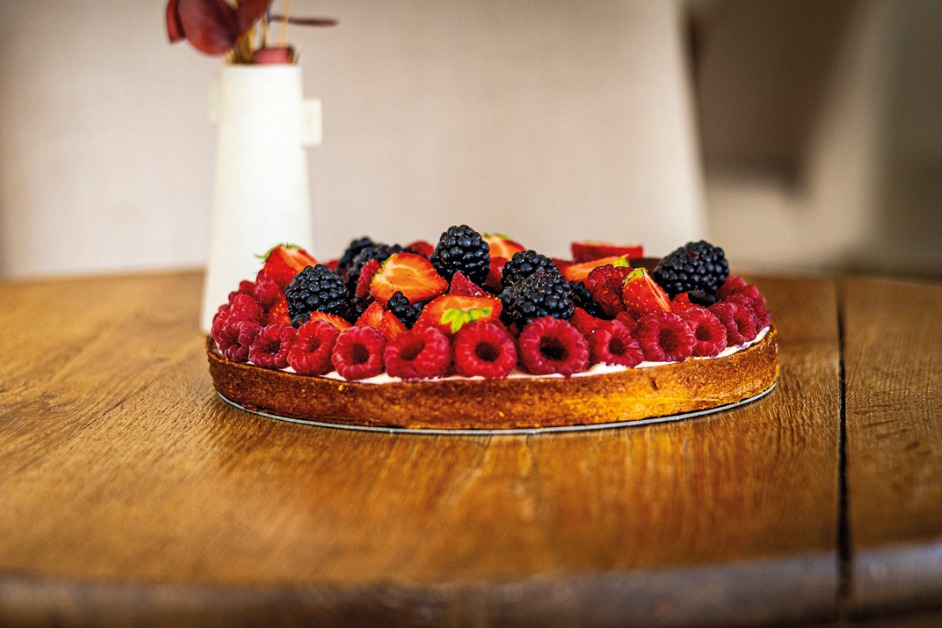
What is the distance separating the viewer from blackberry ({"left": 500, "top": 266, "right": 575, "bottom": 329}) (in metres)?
1.20

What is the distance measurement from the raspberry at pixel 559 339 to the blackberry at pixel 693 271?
0.87ft

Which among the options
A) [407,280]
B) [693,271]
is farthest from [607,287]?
[407,280]

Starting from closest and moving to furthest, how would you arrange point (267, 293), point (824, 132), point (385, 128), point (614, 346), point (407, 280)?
1. point (614, 346)
2. point (407, 280)
3. point (267, 293)
4. point (385, 128)
5. point (824, 132)

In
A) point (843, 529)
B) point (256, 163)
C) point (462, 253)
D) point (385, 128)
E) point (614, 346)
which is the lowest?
point (843, 529)

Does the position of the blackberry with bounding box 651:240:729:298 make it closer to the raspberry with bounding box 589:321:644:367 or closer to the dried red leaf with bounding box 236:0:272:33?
the raspberry with bounding box 589:321:644:367

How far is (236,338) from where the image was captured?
136 cm

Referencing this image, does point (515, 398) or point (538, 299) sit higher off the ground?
point (538, 299)

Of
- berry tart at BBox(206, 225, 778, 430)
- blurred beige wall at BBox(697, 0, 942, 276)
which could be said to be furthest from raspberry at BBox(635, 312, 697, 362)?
blurred beige wall at BBox(697, 0, 942, 276)

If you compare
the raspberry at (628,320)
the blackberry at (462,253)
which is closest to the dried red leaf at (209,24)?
the blackberry at (462,253)

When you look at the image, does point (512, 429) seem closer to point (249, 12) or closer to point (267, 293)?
point (267, 293)

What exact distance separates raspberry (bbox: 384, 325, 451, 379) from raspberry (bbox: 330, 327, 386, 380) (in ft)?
0.06

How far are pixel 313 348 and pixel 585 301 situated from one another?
0.33m

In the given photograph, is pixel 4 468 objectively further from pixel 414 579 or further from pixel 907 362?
pixel 907 362

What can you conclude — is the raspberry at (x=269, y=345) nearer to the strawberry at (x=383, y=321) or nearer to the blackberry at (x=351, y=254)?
the strawberry at (x=383, y=321)
